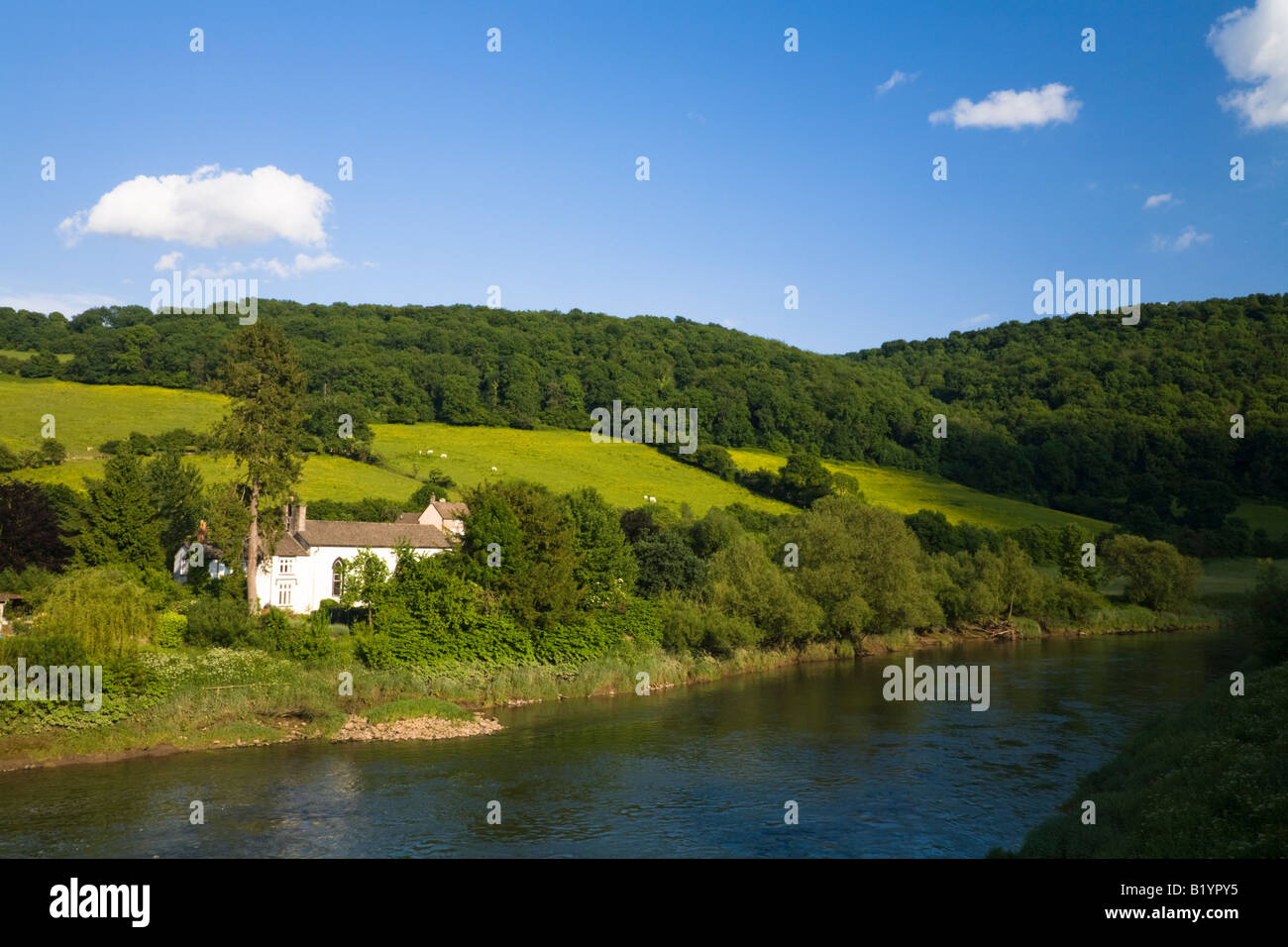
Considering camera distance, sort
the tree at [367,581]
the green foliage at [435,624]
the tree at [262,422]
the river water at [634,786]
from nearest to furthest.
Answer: the river water at [634,786] < the green foliage at [435,624] < the tree at [367,581] < the tree at [262,422]

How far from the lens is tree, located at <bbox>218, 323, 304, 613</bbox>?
49.9 meters

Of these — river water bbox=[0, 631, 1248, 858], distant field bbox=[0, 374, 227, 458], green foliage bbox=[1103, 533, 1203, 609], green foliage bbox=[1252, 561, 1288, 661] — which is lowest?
river water bbox=[0, 631, 1248, 858]

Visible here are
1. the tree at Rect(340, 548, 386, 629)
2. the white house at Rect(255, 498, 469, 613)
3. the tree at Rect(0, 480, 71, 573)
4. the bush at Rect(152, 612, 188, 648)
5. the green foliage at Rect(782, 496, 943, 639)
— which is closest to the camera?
the bush at Rect(152, 612, 188, 648)

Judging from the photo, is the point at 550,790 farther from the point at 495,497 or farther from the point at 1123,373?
the point at 1123,373

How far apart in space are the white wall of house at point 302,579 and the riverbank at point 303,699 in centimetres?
1569

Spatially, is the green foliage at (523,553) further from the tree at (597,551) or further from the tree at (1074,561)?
the tree at (1074,561)

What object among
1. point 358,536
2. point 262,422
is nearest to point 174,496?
point 358,536

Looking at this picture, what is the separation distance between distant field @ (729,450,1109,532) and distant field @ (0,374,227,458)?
205ft

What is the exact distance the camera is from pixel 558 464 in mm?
99875

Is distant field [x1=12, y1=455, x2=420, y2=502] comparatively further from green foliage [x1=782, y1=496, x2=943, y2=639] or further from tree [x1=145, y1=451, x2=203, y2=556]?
green foliage [x1=782, y1=496, x2=943, y2=639]

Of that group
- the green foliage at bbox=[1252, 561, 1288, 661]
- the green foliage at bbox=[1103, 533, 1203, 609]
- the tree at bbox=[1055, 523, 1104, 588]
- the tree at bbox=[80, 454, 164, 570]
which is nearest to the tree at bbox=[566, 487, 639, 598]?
the tree at bbox=[80, 454, 164, 570]

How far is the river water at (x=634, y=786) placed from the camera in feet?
76.9

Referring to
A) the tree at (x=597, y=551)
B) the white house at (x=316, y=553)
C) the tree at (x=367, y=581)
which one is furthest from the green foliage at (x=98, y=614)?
the tree at (x=597, y=551)

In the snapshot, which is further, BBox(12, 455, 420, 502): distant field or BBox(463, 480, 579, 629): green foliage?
BBox(12, 455, 420, 502): distant field
